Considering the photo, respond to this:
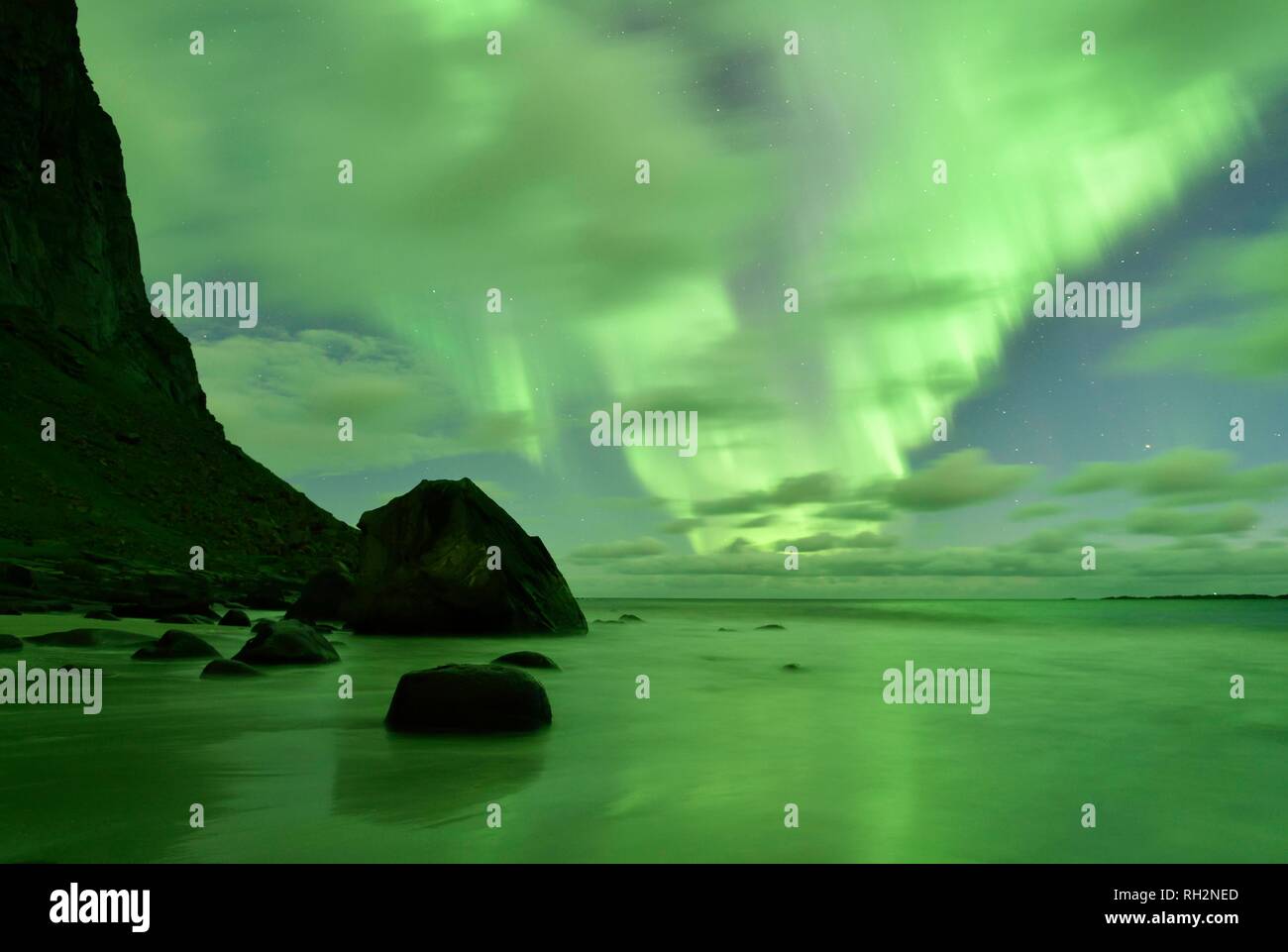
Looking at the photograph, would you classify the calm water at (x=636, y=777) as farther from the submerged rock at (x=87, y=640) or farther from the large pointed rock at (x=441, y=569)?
the large pointed rock at (x=441, y=569)

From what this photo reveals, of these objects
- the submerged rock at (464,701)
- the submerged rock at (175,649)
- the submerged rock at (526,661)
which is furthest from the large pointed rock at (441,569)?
the submerged rock at (464,701)

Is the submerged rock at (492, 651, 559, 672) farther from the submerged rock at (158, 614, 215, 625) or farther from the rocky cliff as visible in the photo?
the rocky cliff

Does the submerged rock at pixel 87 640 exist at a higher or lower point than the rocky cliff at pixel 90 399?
lower

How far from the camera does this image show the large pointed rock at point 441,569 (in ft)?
49.1

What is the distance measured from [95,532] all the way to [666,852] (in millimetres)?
35094

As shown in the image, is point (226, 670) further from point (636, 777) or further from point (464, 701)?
point (636, 777)

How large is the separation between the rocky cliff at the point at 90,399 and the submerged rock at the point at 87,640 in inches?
386

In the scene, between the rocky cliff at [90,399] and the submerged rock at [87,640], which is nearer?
the submerged rock at [87,640]

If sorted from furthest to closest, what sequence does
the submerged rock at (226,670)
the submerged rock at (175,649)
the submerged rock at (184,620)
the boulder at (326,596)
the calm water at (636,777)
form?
A: the boulder at (326,596)
the submerged rock at (184,620)
the submerged rock at (175,649)
the submerged rock at (226,670)
the calm water at (636,777)

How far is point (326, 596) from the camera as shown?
18.2 metres

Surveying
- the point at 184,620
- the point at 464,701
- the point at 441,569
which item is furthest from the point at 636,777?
the point at 184,620

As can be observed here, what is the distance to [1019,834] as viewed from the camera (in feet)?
12.6

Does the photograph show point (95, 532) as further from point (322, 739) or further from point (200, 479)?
point (322, 739)
